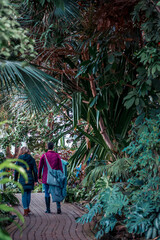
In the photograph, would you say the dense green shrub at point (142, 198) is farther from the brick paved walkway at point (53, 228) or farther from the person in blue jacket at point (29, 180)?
the person in blue jacket at point (29, 180)

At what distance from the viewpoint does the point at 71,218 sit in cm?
591

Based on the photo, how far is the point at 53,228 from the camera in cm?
506

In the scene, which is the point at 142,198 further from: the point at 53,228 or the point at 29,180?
the point at 29,180

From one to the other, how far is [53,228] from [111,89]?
8.51 feet

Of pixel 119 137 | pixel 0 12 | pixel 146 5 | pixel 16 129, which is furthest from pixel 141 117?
pixel 16 129

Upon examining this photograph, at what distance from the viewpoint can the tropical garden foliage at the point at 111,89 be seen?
13.6 feet

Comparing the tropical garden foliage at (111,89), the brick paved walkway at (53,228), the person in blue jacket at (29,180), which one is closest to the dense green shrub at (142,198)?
the tropical garden foliage at (111,89)

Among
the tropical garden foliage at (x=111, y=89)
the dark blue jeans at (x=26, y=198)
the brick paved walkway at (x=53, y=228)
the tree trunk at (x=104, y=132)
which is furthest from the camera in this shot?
the dark blue jeans at (x=26, y=198)

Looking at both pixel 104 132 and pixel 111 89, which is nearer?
pixel 111 89

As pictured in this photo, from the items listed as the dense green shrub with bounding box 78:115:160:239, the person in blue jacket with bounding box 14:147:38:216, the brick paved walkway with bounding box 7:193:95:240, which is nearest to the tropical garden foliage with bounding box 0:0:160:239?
the dense green shrub with bounding box 78:115:160:239

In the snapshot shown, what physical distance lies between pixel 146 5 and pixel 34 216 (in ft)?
14.3

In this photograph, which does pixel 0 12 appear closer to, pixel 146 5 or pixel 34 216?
pixel 146 5

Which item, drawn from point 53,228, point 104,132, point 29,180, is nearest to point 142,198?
point 53,228

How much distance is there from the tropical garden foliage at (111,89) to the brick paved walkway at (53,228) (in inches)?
11.2
